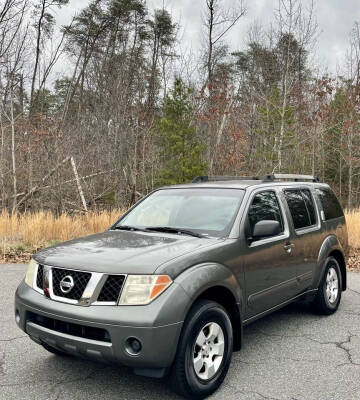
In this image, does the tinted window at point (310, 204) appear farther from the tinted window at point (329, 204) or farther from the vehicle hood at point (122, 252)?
the vehicle hood at point (122, 252)

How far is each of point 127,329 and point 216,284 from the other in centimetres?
89

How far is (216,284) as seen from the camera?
352 cm

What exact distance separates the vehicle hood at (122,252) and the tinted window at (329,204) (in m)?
2.58

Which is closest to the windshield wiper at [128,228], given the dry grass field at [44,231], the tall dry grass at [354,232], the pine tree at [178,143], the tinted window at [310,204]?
the tinted window at [310,204]

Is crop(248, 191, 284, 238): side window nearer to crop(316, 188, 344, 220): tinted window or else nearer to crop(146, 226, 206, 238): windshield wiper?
crop(146, 226, 206, 238): windshield wiper

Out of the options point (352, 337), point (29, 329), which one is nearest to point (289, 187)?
point (352, 337)

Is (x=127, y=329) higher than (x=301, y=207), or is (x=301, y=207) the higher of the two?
(x=301, y=207)

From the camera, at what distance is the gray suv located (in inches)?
120

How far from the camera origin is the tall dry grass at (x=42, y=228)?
10633mm

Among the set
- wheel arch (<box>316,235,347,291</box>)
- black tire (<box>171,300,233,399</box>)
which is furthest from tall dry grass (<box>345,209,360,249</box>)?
black tire (<box>171,300,233,399</box>)

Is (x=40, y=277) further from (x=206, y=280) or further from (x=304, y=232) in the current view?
(x=304, y=232)

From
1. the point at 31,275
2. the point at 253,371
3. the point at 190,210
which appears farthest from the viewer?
the point at 190,210

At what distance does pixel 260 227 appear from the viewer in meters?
3.98

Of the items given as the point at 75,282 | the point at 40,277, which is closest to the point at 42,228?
the point at 40,277
